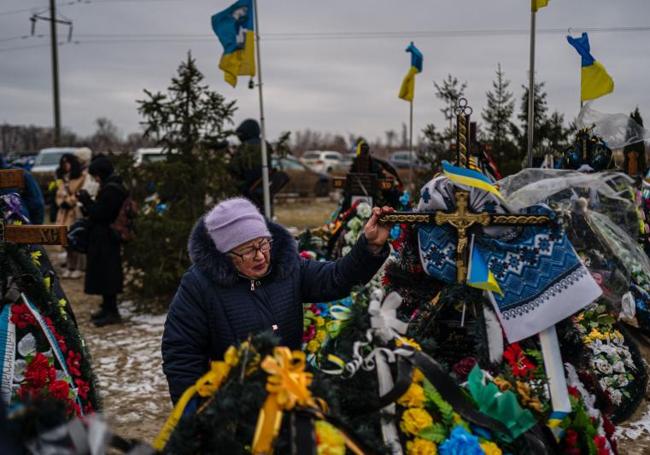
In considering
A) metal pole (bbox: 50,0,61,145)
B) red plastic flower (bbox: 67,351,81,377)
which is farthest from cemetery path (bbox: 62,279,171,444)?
metal pole (bbox: 50,0,61,145)

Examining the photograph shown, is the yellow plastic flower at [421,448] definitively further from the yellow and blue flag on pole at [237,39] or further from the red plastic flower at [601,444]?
the yellow and blue flag on pole at [237,39]

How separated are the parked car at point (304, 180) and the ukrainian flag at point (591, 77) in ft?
49.9

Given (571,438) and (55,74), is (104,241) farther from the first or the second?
(55,74)

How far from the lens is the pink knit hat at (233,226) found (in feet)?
8.74

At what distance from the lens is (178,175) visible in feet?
25.0

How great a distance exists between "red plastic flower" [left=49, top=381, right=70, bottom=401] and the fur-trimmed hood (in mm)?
943

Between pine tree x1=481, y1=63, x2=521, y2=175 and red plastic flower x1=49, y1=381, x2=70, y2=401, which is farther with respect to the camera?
pine tree x1=481, y1=63, x2=521, y2=175

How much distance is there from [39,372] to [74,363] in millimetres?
187

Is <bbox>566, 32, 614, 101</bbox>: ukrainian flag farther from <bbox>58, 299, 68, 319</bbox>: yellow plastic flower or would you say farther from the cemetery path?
<bbox>58, 299, 68, 319</bbox>: yellow plastic flower

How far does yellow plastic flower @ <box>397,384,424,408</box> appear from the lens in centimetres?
231

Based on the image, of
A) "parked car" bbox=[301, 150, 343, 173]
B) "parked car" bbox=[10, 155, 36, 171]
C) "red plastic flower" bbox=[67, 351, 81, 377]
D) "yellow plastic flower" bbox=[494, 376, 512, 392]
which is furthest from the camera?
"parked car" bbox=[301, 150, 343, 173]

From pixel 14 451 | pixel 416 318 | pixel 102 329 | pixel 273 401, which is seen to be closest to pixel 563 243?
pixel 416 318

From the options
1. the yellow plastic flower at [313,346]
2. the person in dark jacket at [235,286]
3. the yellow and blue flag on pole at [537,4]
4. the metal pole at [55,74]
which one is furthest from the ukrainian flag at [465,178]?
the metal pole at [55,74]

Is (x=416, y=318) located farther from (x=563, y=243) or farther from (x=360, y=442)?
(x=360, y=442)
